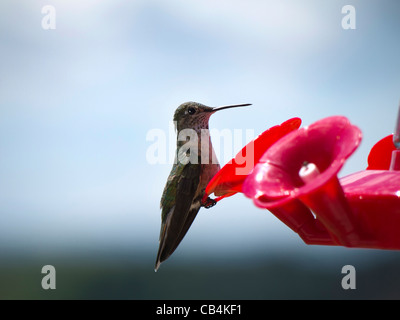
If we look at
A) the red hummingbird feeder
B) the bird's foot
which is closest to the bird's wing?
the bird's foot

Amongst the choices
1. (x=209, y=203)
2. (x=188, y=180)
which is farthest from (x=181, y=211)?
(x=209, y=203)

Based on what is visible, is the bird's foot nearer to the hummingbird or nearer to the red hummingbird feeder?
the hummingbird

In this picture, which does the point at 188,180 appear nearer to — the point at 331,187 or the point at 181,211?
the point at 181,211

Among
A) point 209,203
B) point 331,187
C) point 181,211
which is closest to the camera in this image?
point 331,187

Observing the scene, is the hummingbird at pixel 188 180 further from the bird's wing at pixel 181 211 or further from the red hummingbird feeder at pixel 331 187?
the red hummingbird feeder at pixel 331 187

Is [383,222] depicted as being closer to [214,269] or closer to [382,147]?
[382,147]

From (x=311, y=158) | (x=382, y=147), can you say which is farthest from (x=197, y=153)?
(x=311, y=158)
